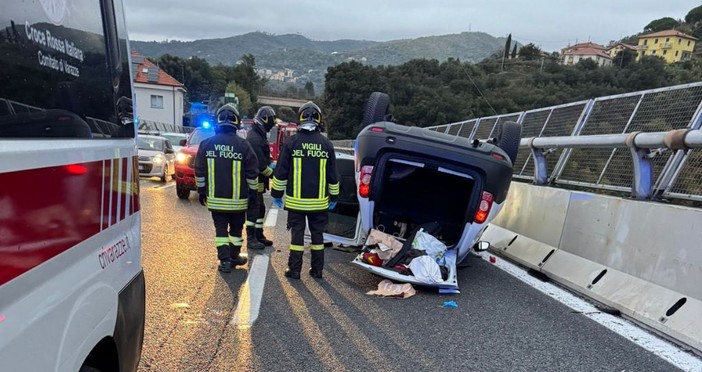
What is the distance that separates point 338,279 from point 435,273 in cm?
108

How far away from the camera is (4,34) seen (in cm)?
132

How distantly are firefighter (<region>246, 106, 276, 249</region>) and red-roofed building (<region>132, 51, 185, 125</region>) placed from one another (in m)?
55.5

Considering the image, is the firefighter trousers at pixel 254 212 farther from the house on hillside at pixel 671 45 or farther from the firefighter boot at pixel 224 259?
the house on hillside at pixel 671 45

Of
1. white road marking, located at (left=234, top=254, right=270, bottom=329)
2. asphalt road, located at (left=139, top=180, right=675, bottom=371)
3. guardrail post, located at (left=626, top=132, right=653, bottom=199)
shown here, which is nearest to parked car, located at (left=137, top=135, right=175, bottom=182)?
white road marking, located at (left=234, top=254, right=270, bottom=329)

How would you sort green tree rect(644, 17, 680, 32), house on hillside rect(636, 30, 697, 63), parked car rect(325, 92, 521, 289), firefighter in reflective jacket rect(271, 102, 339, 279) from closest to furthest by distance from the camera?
parked car rect(325, 92, 521, 289)
firefighter in reflective jacket rect(271, 102, 339, 279)
house on hillside rect(636, 30, 697, 63)
green tree rect(644, 17, 680, 32)

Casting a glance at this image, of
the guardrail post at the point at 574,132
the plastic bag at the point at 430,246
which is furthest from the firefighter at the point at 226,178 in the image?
the guardrail post at the point at 574,132

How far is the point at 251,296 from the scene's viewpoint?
462 cm

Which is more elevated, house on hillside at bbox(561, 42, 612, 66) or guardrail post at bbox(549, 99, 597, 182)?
house on hillside at bbox(561, 42, 612, 66)

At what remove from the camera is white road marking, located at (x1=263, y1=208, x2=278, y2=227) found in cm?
890

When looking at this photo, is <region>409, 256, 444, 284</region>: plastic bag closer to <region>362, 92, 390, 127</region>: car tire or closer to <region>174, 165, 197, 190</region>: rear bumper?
<region>362, 92, 390, 127</region>: car tire

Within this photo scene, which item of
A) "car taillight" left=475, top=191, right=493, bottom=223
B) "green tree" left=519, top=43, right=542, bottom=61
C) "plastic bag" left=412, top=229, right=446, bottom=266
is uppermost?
"green tree" left=519, top=43, right=542, bottom=61

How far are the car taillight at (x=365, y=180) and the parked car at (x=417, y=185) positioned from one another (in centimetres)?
1

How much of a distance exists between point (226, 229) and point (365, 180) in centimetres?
179

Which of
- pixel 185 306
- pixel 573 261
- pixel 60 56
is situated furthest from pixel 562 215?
pixel 60 56
